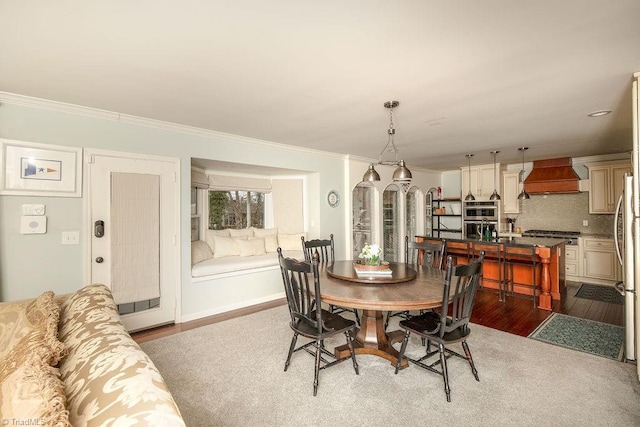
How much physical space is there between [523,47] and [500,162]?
5.21 m

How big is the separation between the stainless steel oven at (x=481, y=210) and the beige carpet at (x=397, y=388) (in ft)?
13.2

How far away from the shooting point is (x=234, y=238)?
194 inches

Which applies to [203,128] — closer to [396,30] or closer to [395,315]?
[396,30]

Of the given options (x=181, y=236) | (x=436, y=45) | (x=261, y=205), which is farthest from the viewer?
(x=261, y=205)

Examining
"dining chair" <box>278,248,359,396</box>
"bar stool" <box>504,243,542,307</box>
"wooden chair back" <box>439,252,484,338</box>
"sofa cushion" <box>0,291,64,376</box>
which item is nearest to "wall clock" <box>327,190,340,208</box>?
"bar stool" <box>504,243,542,307</box>

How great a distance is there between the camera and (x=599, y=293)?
4.93 meters

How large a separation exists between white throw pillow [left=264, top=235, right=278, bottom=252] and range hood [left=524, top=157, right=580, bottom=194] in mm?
5138

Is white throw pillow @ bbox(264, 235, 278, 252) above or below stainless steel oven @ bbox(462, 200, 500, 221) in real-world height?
below

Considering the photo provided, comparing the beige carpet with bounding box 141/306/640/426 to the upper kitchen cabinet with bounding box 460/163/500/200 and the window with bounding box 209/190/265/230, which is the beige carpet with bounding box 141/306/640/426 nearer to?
the window with bounding box 209/190/265/230

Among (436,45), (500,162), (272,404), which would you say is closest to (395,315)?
(272,404)

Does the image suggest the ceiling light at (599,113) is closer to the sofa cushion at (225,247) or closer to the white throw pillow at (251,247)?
the white throw pillow at (251,247)

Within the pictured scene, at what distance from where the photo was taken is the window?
5129 millimetres

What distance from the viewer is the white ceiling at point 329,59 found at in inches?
64.0

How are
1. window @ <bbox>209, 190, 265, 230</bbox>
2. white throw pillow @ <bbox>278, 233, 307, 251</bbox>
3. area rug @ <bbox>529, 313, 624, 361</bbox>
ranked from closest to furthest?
area rug @ <bbox>529, 313, 624, 361</bbox>
window @ <bbox>209, 190, 265, 230</bbox>
white throw pillow @ <bbox>278, 233, 307, 251</bbox>
